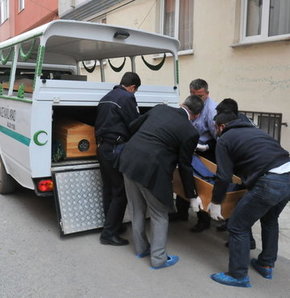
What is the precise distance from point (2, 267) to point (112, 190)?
52.0 inches

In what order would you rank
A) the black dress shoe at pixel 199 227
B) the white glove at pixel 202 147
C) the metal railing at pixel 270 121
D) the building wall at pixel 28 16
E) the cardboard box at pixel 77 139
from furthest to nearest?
the building wall at pixel 28 16
the metal railing at pixel 270 121
the black dress shoe at pixel 199 227
the cardboard box at pixel 77 139
the white glove at pixel 202 147

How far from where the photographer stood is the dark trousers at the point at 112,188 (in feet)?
13.7

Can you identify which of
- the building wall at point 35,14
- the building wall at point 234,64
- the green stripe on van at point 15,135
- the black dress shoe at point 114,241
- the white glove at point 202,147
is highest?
the building wall at point 35,14

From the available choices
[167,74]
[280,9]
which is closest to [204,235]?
[280,9]

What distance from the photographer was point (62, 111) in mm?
5086

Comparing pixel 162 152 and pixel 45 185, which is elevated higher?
pixel 162 152

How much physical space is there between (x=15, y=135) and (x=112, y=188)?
1.33m

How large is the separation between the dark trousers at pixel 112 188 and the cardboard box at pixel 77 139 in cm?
43

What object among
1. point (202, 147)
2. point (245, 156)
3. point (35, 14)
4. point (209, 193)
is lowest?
point (209, 193)

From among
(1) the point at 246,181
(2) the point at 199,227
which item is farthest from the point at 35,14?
(1) the point at 246,181

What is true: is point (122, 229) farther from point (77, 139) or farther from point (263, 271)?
point (263, 271)

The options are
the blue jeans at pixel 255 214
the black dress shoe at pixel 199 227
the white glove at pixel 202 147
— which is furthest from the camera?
the black dress shoe at pixel 199 227

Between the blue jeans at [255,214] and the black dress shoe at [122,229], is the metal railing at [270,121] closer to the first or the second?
the black dress shoe at [122,229]

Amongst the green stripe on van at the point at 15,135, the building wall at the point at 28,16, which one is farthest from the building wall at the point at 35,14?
the green stripe on van at the point at 15,135
